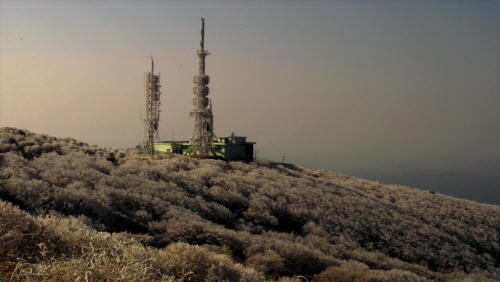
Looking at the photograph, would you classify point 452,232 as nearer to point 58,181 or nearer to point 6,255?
point 58,181

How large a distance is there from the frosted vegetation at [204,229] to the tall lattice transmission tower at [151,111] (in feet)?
33.4

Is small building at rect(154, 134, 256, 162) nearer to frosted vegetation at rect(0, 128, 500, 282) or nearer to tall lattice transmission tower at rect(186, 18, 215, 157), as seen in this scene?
tall lattice transmission tower at rect(186, 18, 215, 157)

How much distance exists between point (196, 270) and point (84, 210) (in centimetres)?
698

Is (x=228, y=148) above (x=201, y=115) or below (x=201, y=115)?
below

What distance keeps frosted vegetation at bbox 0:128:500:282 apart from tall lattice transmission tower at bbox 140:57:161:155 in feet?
33.4

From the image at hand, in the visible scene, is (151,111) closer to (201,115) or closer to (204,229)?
(201,115)

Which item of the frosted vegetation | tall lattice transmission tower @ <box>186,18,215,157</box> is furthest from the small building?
the frosted vegetation

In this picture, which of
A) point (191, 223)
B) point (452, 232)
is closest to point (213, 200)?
point (191, 223)

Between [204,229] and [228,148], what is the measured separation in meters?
26.8

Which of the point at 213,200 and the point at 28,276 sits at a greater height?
the point at 28,276

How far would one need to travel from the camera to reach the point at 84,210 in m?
12.1

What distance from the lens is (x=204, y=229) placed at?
11.7 metres

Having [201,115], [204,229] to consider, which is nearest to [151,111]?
[201,115]

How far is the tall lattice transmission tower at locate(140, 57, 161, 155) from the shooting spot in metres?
37.8
